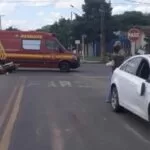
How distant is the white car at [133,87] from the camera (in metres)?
10.8

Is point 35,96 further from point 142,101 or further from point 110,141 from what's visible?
point 110,141

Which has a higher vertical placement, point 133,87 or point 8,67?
point 133,87

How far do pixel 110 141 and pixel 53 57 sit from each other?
2460 centimetres

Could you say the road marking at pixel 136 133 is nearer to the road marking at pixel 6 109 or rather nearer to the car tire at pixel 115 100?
the car tire at pixel 115 100

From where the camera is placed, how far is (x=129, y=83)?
1208 cm

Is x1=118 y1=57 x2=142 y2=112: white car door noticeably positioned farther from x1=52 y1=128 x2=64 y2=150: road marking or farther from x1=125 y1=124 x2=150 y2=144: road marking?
x1=52 y1=128 x2=64 y2=150: road marking

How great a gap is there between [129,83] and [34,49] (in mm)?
22290

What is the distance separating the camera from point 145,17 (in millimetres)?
111250

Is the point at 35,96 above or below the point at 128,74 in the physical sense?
below

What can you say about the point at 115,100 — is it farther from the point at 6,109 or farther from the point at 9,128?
the point at 9,128

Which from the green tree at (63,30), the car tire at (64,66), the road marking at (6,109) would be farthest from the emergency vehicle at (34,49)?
the green tree at (63,30)

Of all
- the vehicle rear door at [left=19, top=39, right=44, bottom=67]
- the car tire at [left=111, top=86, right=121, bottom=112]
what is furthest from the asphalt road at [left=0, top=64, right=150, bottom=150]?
the vehicle rear door at [left=19, top=39, right=44, bottom=67]

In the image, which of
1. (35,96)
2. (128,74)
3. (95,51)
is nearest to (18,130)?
(128,74)

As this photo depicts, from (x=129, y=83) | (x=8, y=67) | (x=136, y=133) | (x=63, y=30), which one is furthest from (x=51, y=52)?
(x=63, y=30)
